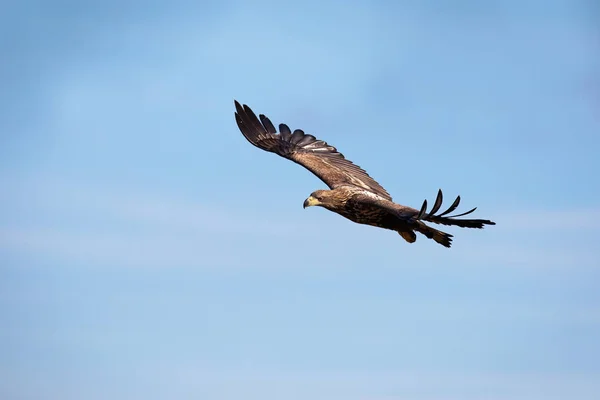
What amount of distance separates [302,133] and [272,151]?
930mm

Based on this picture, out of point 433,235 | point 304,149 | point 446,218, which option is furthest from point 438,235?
point 304,149

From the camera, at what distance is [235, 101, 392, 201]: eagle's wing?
2294 centimetres

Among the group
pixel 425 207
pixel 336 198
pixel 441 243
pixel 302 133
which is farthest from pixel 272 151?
pixel 425 207

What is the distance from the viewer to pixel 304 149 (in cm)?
2508

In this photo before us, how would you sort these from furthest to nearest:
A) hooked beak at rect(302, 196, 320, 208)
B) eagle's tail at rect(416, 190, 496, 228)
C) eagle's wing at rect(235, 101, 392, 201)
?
1. eagle's wing at rect(235, 101, 392, 201)
2. hooked beak at rect(302, 196, 320, 208)
3. eagle's tail at rect(416, 190, 496, 228)

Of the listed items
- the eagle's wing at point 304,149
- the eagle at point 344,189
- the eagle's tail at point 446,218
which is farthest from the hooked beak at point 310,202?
the eagle's tail at point 446,218

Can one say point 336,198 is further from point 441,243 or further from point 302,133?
point 302,133

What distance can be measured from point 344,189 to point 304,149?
172 inches

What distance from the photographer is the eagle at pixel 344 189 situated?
1861cm

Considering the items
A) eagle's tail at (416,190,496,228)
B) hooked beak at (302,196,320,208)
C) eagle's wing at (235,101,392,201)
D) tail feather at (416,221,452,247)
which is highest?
eagle's wing at (235,101,392,201)

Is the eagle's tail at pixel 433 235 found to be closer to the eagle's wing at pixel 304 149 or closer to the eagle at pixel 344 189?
the eagle at pixel 344 189

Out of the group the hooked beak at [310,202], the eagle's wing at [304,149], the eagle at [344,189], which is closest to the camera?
the eagle at [344,189]

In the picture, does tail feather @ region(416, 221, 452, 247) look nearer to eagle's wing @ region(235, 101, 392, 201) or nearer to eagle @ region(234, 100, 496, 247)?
eagle @ region(234, 100, 496, 247)

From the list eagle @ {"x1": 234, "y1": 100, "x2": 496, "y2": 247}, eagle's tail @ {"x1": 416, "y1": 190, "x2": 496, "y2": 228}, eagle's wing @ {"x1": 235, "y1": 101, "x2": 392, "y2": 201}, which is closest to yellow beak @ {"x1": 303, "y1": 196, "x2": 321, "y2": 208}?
eagle @ {"x1": 234, "y1": 100, "x2": 496, "y2": 247}
